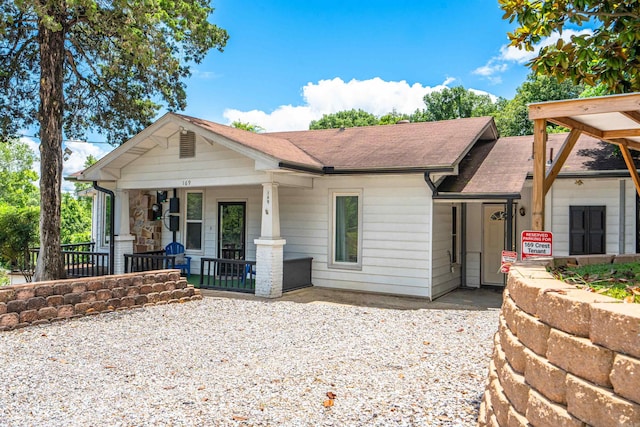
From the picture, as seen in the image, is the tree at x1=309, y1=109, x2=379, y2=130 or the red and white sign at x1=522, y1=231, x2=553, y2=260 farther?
the tree at x1=309, y1=109, x2=379, y2=130

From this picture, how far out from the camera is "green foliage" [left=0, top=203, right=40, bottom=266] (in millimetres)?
13031

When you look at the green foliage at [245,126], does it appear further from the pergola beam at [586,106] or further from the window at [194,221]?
the pergola beam at [586,106]

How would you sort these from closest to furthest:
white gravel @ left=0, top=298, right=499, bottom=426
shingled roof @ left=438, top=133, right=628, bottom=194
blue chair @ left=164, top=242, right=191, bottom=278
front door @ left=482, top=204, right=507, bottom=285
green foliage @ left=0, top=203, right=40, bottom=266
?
white gravel @ left=0, top=298, right=499, bottom=426 → shingled roof @ left=438, top=133, right=628, bottom=194 → front door @ left=482, top=204, right=507, bottom=285 → green foliage @ left=0, top=203, right=40, bottom=266 → blue chair @ left=164, top=242, right=191, bottom=278

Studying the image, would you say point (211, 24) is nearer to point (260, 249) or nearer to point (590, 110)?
point (260, 249)

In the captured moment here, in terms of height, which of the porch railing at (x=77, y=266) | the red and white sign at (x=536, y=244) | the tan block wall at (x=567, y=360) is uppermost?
the red and white sign at (x=536, y=244)

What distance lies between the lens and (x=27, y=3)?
8.30 meters

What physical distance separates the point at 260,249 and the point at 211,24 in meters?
5.19

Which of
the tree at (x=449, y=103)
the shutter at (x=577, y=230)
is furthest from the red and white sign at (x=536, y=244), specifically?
the tree at (x=449, y=103)

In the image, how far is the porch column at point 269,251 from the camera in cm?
998

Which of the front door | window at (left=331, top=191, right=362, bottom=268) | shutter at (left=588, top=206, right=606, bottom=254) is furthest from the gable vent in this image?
shutter at (left=588, top=206, right=606, bottom=254)

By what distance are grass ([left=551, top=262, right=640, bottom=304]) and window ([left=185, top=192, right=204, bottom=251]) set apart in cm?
1042

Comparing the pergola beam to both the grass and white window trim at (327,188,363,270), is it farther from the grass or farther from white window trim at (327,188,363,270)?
white window trim at (327,188,363,270)

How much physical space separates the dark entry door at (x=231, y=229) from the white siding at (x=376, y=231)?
167 centimetres

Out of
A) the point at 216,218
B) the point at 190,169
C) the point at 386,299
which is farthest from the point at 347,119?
the point at 386,299
